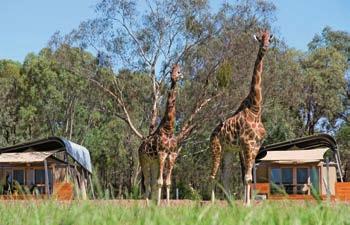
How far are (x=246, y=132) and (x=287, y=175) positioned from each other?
44.4ft

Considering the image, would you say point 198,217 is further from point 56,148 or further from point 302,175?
point 302,175

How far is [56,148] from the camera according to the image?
24.7m

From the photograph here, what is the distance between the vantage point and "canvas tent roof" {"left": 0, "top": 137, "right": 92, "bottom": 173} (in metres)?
23.1

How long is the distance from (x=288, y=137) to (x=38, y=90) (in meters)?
14.9

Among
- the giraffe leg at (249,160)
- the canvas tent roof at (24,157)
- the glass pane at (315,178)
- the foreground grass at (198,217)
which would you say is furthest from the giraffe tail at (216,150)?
the canvas tent roof at (24,157)

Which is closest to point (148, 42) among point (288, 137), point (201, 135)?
point (201, 135)

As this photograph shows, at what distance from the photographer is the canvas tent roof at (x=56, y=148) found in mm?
23062

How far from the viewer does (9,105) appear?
39.8 meters

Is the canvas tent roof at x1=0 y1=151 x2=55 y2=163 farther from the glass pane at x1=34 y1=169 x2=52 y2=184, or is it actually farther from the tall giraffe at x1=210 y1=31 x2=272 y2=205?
the tall giraffe at x1=210 y1=31 x2=272 y2=205

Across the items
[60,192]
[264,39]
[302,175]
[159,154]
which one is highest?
[264,39]

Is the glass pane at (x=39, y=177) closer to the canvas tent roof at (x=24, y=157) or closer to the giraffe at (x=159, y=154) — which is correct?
the canvas tent roof at (x=24, y=157)

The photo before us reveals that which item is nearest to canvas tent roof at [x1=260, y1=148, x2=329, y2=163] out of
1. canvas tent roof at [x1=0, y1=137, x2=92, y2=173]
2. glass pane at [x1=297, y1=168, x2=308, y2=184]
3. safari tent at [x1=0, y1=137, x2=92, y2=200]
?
glass pane at [x1=297, y1=168, x2=308, y2=184]

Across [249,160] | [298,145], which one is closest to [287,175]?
[298,145]

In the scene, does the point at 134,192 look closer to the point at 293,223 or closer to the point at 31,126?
the point at 293,223
